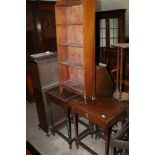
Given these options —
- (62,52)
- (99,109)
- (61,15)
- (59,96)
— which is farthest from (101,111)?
(61,15)

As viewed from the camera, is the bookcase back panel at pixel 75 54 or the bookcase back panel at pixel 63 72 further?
the bookcase back panel at pixel 63 72

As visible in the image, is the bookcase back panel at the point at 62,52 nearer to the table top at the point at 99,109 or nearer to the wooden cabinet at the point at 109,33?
the table top at the point at 99,109

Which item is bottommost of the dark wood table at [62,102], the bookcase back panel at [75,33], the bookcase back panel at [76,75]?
the dark wood table at [62,102]

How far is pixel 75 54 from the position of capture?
8.37 feet

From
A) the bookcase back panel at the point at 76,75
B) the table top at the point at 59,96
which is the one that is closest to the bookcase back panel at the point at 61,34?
the bookcase back panel at the point at 76,75

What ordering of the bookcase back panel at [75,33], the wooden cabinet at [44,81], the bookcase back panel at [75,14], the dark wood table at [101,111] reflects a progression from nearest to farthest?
the dark wood table at [101,111] → the bookcase back panel at [75,14] → the bookcase back panel at [75,33] → the wooden cabinet at [44,81]

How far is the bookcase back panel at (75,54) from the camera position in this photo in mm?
2465

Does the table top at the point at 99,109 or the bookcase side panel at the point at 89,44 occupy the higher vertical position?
the bookcase side panel at the point at 89,44

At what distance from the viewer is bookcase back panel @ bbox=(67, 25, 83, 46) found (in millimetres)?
2371

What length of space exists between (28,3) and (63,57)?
85.9 inches

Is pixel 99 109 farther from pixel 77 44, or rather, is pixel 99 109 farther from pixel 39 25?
pixel 39 25
